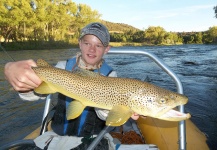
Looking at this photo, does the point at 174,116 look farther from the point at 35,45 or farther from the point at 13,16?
the point at 13,16

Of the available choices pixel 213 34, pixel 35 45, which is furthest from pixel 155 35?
pixel 35 45

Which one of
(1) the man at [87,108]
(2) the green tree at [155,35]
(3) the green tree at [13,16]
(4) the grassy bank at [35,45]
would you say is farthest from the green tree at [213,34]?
(1) the man at [87,108]

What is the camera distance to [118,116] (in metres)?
2.01

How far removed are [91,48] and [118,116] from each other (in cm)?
125

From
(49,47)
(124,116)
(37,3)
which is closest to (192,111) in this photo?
(124,116)

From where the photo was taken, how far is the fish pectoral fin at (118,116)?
1.97m

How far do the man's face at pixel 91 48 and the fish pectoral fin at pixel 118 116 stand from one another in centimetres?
111

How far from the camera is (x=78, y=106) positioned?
7.25ft

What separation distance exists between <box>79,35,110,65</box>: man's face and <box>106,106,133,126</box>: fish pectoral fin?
3.63 feet

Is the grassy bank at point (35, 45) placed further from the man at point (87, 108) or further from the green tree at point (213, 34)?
the green tree at point (213, 34)

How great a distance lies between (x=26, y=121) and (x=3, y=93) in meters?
3.78

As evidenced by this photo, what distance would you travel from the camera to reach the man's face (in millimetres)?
2978

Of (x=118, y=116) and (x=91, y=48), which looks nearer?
(x=118, y=116)

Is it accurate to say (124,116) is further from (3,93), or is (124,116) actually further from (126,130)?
(3,93)
